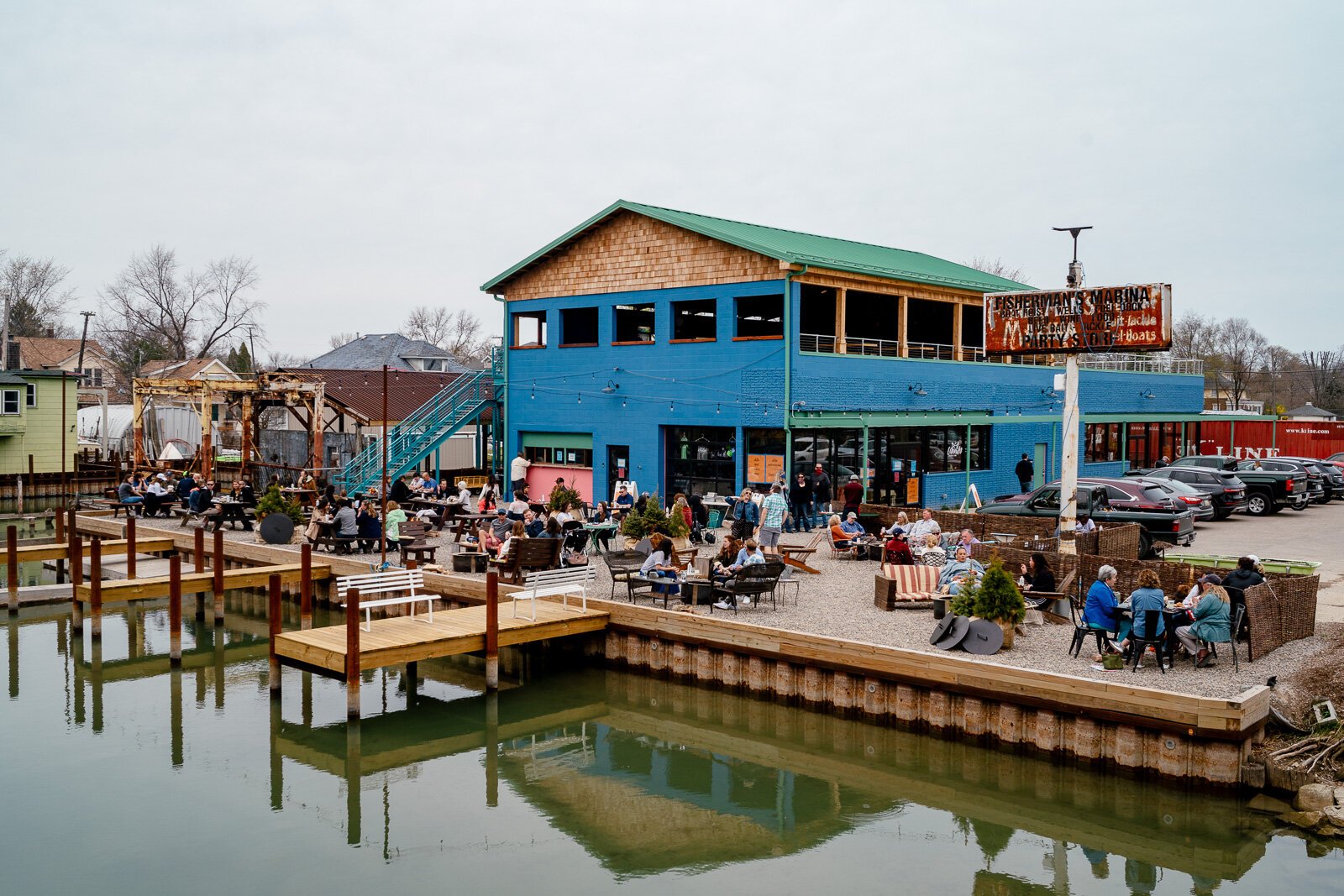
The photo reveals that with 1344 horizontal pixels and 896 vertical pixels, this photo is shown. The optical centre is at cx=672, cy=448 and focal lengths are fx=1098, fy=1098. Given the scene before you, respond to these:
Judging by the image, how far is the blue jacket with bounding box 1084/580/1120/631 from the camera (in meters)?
13.8

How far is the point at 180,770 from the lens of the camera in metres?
14.4

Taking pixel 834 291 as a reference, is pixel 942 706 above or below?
below

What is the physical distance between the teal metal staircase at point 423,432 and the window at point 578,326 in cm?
300

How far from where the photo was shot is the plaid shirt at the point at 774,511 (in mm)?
22266

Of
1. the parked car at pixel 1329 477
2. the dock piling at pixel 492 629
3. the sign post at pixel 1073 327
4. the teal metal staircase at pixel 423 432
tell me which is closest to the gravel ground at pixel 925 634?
the dock piling at pixel 492 629

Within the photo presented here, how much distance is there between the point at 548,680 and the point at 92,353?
76.8m

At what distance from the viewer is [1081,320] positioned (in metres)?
19.7

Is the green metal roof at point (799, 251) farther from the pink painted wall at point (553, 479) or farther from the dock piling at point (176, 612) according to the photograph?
the dock piling at point (176, 612)

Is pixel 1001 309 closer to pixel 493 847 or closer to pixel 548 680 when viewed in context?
pixel 548 680

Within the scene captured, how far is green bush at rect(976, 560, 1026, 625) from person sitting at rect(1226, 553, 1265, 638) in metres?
2.61

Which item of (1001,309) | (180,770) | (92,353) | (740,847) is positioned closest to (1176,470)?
(1001,309)

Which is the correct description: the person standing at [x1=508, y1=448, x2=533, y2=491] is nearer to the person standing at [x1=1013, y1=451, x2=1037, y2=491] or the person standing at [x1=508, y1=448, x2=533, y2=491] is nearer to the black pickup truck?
the person standing at [x1=1013, y1=451, x2=1037, y2=491]

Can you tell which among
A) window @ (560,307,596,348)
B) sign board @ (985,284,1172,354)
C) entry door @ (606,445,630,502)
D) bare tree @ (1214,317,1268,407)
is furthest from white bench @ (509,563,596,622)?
bare tree @ (1214,317,1268,407)

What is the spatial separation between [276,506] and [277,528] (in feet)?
3.25
